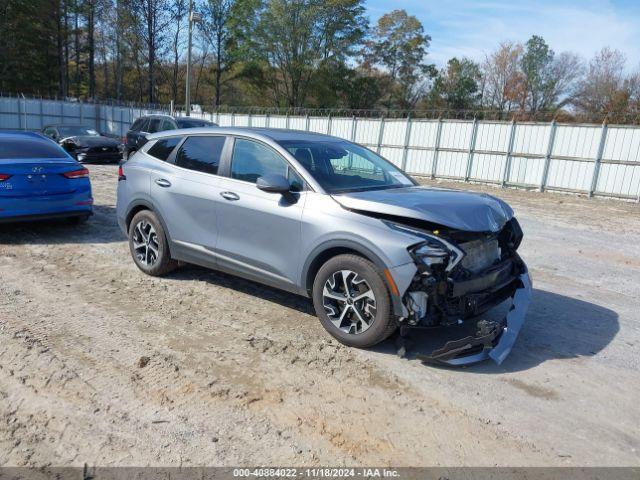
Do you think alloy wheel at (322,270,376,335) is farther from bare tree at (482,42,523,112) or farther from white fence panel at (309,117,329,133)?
bare tree at (482,42,523,112)

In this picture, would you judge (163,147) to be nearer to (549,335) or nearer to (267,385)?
(267,385)

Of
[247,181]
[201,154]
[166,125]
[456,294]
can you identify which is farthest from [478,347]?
[166,125]

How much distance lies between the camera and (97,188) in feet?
42.1

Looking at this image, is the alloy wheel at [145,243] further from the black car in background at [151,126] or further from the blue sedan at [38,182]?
the black car in background at [151,126]

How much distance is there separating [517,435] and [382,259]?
4.84ft

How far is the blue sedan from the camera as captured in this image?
7.09 meters

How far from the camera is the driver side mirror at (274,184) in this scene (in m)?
4.39

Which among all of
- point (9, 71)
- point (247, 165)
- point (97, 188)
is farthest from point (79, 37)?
point (247, 165)

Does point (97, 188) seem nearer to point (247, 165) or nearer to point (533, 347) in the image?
point (247, 165)

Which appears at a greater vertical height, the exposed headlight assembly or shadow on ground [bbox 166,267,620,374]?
the exposed headlight assembly

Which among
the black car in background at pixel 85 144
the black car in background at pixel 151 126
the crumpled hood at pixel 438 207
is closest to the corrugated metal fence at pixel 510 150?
the black car in background at pixel 151 126

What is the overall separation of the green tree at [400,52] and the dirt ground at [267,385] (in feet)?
163

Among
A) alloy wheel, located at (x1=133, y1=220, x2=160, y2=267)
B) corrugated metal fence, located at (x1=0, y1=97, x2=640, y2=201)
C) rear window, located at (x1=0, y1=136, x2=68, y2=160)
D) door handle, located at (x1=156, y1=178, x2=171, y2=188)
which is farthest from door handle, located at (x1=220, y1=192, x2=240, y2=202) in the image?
corrugated metal fence, located at (x1=0, y1=97, x2=640, y2=201)

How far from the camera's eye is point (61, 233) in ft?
26.5
